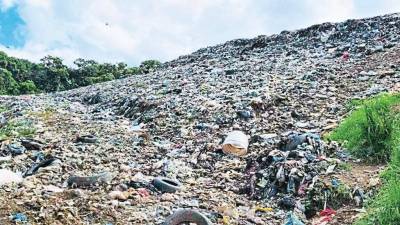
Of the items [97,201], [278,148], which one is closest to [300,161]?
[278,148]

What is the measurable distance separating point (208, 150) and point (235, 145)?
1.01 feet

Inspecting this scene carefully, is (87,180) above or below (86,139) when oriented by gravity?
below

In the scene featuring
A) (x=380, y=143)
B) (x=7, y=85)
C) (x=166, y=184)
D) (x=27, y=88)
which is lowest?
(x=166, y=184)

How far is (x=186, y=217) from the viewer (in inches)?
142

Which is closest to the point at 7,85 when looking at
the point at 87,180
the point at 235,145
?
the point at 235,145

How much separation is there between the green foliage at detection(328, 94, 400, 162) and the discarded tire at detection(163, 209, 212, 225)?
174 cm

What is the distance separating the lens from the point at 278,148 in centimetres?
520

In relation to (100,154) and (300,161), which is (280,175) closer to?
(300,161)

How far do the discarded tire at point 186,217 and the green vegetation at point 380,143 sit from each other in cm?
104

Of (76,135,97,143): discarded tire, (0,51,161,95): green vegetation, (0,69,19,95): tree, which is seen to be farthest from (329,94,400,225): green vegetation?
(0,69,19,95): tree

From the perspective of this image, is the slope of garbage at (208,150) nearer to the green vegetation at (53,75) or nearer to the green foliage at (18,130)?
the green foliage at (18,130)

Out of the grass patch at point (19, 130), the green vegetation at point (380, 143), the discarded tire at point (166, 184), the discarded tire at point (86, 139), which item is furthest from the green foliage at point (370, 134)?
the grass patch at point (19, 130)

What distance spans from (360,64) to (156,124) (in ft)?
13.8

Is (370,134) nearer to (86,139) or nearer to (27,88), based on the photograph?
(86,139)
